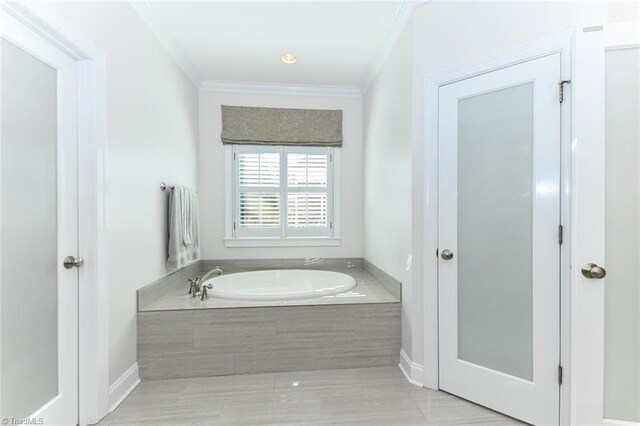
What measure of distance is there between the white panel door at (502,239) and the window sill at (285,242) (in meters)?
1.70

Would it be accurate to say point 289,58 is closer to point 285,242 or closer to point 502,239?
point 285,242

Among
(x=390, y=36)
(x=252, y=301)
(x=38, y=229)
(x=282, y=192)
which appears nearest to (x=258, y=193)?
(x=282, y=192)

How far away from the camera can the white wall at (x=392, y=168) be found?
2.07 metres

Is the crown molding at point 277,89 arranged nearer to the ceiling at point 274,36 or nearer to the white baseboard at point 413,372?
the ceiling at point 274,36

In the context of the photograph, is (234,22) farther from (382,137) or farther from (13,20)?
(382,137)

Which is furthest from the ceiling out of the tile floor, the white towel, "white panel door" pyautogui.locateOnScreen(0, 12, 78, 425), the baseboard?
the tile floor

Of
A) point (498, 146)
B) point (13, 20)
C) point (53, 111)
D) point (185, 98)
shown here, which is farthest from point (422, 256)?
point (185, 98)

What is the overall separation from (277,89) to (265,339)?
2583 mm

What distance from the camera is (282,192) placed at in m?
3.43

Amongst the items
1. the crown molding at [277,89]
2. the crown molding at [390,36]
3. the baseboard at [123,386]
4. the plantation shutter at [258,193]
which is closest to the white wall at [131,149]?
the baseboard at [123,386]

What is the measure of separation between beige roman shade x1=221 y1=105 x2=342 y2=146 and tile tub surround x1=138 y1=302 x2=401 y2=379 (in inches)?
76.0

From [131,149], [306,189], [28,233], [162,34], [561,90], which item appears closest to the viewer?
[28,233]

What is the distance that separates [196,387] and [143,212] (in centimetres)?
124

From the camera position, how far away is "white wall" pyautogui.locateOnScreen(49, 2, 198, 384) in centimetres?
171
